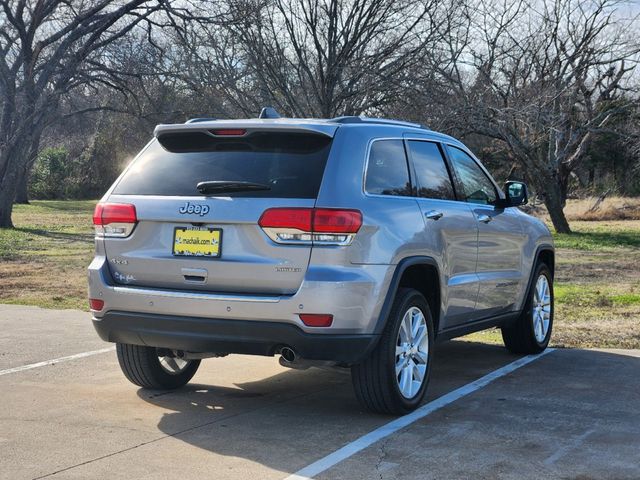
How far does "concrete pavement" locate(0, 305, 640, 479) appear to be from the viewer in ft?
16.5

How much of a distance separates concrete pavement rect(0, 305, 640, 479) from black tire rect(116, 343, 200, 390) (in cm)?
9

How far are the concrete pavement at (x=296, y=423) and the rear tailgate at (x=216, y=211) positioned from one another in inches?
34.9

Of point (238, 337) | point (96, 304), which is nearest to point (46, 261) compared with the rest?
point (96, 304)

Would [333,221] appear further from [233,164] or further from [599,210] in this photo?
[599,210]

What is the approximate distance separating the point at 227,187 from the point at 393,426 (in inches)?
69.2

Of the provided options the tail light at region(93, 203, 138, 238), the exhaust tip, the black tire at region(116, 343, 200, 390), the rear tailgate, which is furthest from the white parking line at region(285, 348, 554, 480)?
the tail light at region(93, 203, 138, 238)

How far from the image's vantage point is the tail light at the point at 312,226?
18.4 feet

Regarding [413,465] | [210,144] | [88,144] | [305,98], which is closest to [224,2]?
[305,98]

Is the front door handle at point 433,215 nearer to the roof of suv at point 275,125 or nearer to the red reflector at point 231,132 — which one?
the roof of suv at point 275,125

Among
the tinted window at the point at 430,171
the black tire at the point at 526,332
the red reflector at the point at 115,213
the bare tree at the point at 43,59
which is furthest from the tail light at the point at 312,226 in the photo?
the bare tree at the point at 43,59

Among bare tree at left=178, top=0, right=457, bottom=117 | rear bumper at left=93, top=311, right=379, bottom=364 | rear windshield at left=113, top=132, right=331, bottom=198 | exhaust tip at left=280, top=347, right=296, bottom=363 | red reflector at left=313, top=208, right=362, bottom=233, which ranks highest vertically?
bare tree at left=178, top=0, right=457, bottom=117

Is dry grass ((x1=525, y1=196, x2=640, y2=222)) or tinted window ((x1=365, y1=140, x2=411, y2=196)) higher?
tinted window ((x1=365, y1=140, x2=411, y2=196))

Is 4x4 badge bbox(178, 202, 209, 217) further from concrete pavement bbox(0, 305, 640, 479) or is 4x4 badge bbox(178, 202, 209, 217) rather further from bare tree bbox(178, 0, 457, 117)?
bare tree bbox(178, 0, 457, 117)

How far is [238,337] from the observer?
225 inches
